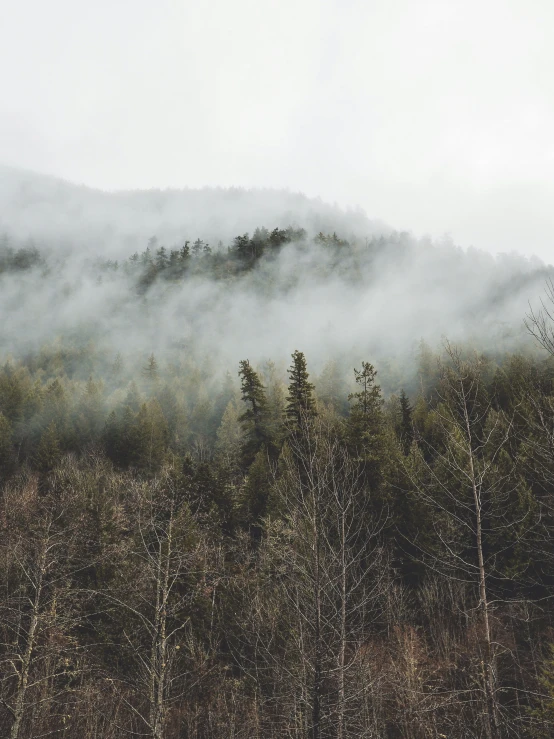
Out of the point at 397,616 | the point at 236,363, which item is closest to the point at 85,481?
the point at 397,616

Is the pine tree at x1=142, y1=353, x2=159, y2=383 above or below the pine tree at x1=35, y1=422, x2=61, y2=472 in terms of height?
above

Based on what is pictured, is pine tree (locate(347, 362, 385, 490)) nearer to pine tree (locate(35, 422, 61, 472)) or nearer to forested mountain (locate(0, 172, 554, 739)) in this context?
forested mountain (locate(0, 172, 554, 739))

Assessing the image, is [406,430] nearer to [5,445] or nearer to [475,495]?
[475,495]

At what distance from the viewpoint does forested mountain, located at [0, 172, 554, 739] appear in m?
9.94

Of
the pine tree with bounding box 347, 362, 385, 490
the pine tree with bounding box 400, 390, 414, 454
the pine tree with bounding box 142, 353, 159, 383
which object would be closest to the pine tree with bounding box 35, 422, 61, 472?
the pine tree with bounding box 347, 362, 385, 490

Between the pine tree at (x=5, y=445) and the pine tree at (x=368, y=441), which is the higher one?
the pine tree at (x=368, y=441)

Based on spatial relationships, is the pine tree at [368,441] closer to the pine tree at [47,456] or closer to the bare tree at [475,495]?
the bare tree at [475,495]

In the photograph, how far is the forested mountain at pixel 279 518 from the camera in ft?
32.6

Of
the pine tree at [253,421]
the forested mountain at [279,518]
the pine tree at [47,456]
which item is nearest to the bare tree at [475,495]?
the forested mountain at [279,518]

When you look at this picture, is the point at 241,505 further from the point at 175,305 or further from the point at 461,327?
the point at 175,305

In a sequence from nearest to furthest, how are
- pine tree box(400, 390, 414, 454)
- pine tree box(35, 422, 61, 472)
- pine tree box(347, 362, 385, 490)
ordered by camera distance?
pine tree box(347, 362, 385, 490)
pine tree box(400, 390, 414, 454)
pine tree box(35, 422, 61, 472)

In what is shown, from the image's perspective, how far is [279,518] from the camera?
Result: 2820 cm

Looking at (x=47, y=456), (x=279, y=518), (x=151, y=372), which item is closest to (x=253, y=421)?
(x=279, y=518)

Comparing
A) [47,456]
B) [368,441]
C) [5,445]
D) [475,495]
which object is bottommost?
[5,445]
